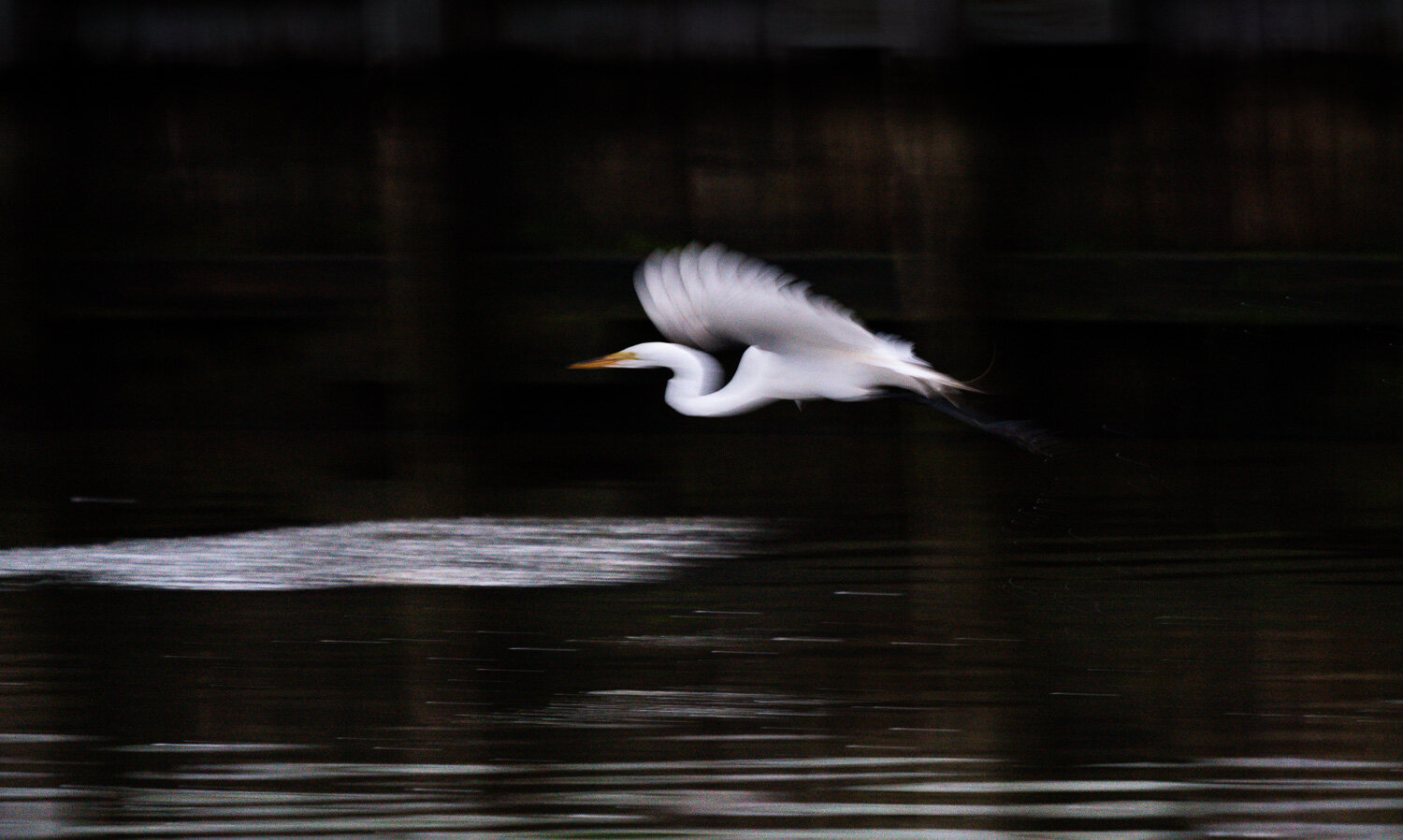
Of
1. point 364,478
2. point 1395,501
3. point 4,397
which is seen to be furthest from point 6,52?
point 1395,501

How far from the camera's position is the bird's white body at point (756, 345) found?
21.2 ft

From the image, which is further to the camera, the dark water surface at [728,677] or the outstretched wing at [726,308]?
the outstretched wing at [726,308]

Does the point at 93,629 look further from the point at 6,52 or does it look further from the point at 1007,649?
the point at 6,52

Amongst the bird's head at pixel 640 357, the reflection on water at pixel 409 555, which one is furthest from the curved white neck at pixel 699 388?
the reflection on water at pixel 409 555

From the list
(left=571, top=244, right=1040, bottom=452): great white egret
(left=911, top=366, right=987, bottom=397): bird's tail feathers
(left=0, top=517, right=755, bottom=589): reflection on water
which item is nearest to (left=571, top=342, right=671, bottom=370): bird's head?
(left=571, top=244, right=1040, bottom=452): great white egret

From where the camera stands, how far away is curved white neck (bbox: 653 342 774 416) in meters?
7.95

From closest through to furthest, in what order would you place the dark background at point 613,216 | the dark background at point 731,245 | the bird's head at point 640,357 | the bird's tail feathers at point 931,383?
the bird's tail feathers at point 931,383
the dark background at point 731,245
the bird's head at point 640,357
the dark background at point 613,216

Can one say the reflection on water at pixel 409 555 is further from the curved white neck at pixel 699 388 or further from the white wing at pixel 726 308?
the white wing at pixel 726 308

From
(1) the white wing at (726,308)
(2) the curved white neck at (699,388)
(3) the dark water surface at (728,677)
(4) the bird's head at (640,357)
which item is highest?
(1) the white wing at (726,308)

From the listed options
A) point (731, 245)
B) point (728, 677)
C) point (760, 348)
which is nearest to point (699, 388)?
point (760, 348)

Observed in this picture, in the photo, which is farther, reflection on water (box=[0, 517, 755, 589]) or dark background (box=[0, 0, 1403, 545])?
dark background (box=[0, 0, 1403, 545])

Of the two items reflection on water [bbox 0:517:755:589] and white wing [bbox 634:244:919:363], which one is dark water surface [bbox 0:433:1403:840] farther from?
white wing [bbox 634:244:919:363]

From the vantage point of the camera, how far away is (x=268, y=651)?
5.96 metres

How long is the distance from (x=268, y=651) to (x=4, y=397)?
19.5 ft
